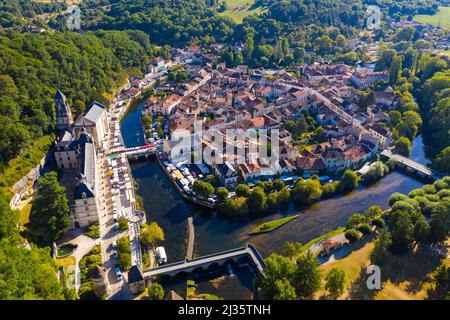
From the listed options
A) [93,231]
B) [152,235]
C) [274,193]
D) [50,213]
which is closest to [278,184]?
[274,193]

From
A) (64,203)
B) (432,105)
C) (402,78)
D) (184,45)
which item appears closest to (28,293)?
(64,203)

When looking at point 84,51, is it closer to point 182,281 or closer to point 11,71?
point 11,71

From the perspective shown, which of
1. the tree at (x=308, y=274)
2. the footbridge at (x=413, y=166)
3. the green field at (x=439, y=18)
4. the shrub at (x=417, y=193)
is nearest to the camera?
the tree at (x=308, y=274)

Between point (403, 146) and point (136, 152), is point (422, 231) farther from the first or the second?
point (136, 152)

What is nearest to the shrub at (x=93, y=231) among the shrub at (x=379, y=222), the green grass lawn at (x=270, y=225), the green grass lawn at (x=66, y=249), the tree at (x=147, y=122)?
the green grass lawn at (x=66, y=249)

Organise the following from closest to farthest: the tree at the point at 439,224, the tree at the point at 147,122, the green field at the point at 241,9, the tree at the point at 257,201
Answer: the tree at the point at 439,224 < the tree at the point at 257,201 < the tree at the point at 147,122 < the green field at the point at 241,9

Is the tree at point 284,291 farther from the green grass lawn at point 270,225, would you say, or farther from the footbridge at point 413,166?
the footbridge at point 413,166

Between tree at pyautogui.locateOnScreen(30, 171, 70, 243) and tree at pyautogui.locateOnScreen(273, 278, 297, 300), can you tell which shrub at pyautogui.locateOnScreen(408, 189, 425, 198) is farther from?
tree at pyautogui.locateOnScreen(30, 171, 70, 243)
